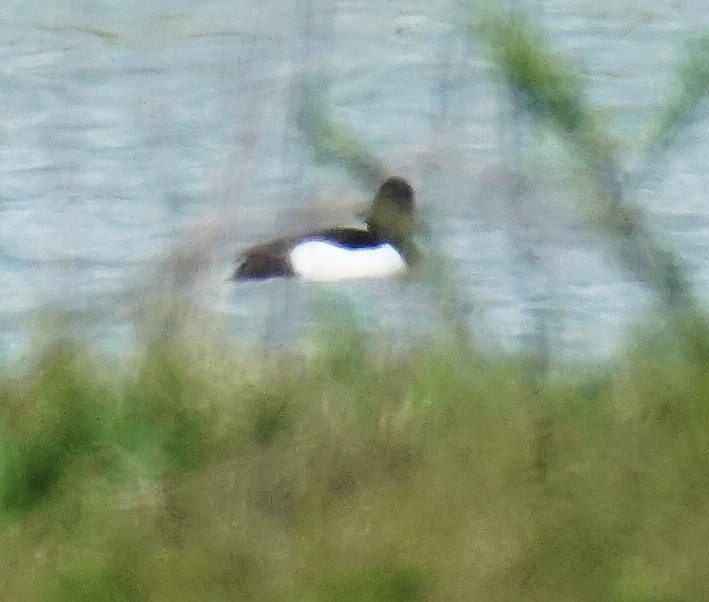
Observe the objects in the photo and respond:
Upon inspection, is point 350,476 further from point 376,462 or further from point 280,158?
point 280,158

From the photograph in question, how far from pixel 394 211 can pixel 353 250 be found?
142mm

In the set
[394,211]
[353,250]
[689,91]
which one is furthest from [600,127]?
[353,250]

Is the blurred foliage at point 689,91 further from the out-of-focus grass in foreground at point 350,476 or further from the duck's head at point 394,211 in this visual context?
the duck's head at point 394,211

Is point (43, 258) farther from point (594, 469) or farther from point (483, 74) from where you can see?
point (594, 469)

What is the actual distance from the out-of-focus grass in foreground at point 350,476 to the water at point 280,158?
0.27 m

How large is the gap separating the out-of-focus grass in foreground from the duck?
0.17 metres

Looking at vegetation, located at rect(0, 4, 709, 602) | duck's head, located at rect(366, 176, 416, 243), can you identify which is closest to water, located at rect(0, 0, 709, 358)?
duck's head, located at rect(366, 176, 416, 243)

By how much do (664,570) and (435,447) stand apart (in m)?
0.49

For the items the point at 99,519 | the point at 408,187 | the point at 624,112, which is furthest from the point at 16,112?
the point at 624,112

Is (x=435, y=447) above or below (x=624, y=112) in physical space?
below

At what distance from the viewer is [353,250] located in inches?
113

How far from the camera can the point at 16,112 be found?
307cm

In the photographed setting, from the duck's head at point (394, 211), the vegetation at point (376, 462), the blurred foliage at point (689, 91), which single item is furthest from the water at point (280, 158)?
the blurred foliage at point (689, 91)

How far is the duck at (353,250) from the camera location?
9.14ft
